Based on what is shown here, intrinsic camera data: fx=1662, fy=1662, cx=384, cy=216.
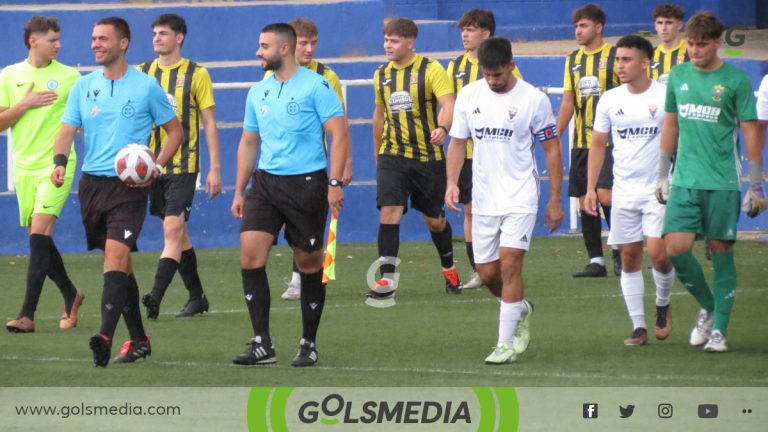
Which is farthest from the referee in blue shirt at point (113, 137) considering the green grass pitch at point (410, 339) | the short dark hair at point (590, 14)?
the short dark hair at point (590, 14)

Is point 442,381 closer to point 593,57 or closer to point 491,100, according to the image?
point 491,100

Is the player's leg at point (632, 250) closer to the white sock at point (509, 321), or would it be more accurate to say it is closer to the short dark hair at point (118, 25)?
the white sock at point (509, 321)

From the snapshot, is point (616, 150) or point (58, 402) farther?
point (616, 150)

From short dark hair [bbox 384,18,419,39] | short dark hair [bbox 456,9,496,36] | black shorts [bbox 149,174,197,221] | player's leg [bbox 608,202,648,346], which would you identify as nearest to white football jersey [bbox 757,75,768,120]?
player's leg [bbox 608,202,648,346]

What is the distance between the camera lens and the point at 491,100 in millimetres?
9648

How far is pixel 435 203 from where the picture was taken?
13.4 meters

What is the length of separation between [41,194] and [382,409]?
14.2ft

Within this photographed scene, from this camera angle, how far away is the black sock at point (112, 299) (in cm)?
937

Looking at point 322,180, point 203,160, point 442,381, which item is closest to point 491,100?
point 322,180

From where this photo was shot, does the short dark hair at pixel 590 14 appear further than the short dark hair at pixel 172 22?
Yes

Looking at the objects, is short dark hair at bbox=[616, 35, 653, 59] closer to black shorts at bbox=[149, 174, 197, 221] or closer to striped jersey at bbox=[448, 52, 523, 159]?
black shorts at bbox=[149, 174, 197, 221]

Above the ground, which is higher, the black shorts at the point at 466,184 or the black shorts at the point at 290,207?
the black shorts at the point at 290,207

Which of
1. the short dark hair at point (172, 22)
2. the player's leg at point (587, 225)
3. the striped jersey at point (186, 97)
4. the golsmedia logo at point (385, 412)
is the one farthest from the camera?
the player's leg at point (587, 225)

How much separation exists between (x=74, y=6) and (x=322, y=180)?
11.5 m
